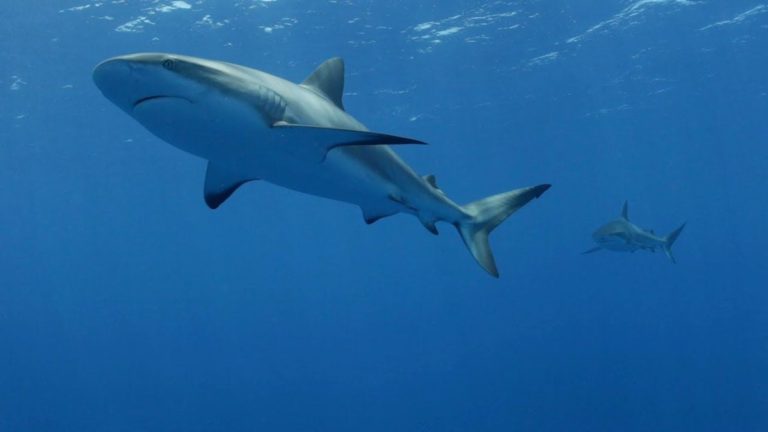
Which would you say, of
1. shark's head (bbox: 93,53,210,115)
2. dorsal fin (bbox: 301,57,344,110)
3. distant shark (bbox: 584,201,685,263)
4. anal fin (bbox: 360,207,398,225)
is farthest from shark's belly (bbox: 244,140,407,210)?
distant shark (bbox: 584,201,685,263)

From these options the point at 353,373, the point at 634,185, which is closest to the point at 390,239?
the point at 353,373

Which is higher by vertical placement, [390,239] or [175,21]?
[175,21]

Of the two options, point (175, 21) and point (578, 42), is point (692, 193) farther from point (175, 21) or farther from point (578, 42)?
point (175, 21)

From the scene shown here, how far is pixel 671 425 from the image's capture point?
2056 cm

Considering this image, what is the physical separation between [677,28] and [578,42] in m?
3.69

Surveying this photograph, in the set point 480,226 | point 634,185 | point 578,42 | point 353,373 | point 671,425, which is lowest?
point 353,373

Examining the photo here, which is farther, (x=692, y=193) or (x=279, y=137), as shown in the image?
(x=692, y=193)

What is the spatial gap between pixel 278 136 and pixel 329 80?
1.63m

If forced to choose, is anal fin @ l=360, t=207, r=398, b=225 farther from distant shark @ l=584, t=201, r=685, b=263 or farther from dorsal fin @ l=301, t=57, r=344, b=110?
distant shark @ l=584, t=201, r=685, b=263

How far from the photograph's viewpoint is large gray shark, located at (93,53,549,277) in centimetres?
353

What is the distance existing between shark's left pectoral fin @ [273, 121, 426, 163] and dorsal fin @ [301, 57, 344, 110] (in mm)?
1263

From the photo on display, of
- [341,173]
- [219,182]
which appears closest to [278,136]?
[341,173]

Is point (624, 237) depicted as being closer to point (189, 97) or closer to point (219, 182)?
point (219, 182)

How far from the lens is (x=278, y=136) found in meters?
4.27
